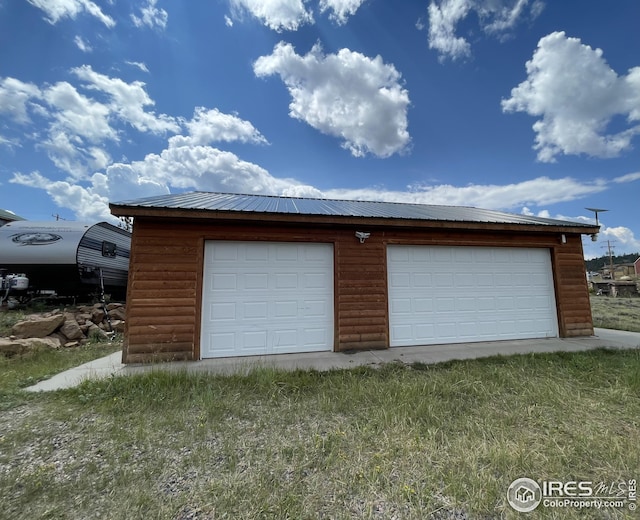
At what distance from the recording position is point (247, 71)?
30.9ft

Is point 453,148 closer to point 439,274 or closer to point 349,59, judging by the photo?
point 349,59

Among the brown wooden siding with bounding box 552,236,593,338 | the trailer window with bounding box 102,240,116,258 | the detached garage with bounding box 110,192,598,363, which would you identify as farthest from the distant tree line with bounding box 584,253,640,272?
the trailer window with bounding box 102,240,116,258

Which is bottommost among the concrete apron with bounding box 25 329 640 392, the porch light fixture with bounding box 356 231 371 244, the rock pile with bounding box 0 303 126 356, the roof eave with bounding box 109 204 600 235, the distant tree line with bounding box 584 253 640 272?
the concrete apron with bounding box 25 329 640 392

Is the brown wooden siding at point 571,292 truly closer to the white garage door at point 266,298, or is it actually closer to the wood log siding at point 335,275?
A: the wood log siding at point 335,275

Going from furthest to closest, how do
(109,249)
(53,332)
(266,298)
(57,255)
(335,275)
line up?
(109,249) → (57,255) → (53,332) → (335,275) → (266,298)

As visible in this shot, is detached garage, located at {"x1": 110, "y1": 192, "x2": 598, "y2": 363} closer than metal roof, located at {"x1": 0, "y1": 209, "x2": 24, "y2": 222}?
Yes

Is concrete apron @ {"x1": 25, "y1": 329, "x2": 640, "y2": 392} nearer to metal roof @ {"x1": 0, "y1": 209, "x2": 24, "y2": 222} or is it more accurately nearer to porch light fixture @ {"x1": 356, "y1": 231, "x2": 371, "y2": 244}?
porch light fixture @ {"x1": 356, "y1": 231, "x2": 371, "y2": 244}

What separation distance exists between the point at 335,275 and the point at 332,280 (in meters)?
0.12

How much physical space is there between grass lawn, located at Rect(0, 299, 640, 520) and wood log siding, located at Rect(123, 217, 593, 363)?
Result: 1.18m

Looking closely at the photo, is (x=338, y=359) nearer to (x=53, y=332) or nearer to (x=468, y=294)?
(x=468, y=294)

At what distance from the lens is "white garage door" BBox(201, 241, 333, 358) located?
507cm

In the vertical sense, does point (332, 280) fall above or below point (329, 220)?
below

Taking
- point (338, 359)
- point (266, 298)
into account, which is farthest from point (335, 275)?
point (338, 359)

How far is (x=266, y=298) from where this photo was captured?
5250 millimetres
